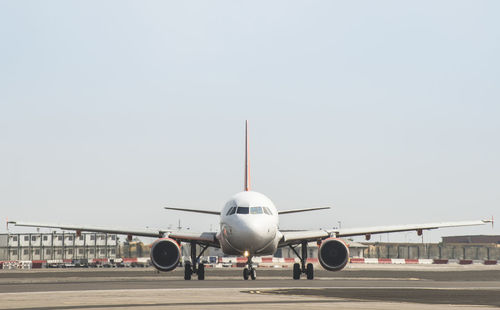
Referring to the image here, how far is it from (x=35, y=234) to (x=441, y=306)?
5854 inches

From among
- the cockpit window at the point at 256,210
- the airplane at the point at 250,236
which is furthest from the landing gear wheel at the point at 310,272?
the cockpit window at the point at 256,210

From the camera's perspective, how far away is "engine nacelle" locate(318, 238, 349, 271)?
124 feet

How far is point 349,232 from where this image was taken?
132ft

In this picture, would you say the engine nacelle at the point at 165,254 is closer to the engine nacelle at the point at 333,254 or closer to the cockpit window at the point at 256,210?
the cockpit window at the point at 256,210

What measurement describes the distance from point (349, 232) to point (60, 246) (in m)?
129

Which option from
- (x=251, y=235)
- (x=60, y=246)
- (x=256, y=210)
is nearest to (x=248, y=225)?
(x=251, y=235)

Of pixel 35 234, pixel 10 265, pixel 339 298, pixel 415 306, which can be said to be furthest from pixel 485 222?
pixel 35 234

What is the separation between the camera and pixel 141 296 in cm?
2178

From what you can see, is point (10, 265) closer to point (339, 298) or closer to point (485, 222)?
point (485, 222)

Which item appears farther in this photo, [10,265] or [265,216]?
[10,265]

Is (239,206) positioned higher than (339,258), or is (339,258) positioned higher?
(239,206)

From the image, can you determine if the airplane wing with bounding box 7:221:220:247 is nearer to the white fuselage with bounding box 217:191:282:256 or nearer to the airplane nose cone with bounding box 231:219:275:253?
the white fuselage with bounding box 217:191:282:256

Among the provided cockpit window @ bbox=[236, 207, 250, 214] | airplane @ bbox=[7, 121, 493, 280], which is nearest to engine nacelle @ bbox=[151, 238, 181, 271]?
airplane @ bbox=[7, 121, 493, 280]

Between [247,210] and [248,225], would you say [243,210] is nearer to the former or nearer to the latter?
[247,210]
